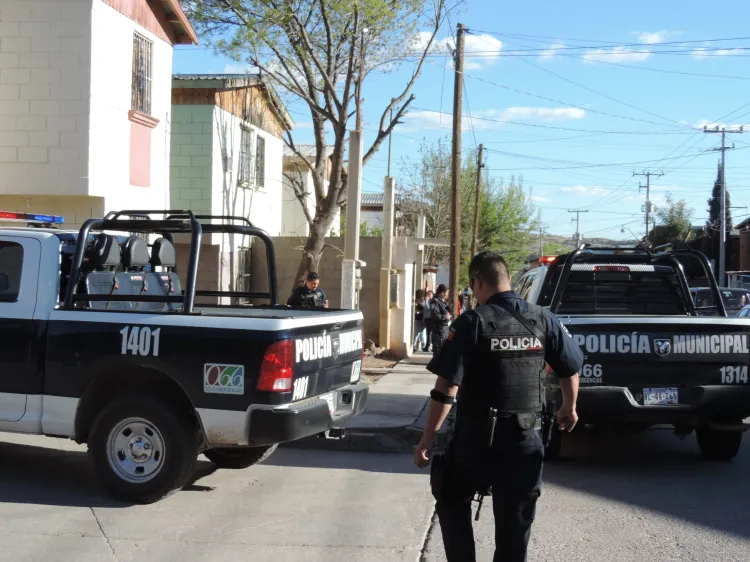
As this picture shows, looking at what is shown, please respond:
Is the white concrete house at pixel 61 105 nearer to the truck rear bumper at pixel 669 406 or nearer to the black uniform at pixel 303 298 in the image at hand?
the black uniform at pixel 303 298

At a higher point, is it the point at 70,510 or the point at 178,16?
the point at 178,16

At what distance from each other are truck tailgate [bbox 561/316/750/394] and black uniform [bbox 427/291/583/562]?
3384 mm

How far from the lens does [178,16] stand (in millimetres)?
15250

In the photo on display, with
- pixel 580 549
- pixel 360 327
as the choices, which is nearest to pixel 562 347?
pixel 580 549

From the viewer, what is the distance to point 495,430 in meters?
3.87

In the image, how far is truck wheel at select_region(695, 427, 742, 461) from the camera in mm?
7941

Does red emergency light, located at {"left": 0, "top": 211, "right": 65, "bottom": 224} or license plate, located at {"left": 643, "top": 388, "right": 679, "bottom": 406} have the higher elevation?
red emergency light, located at {"left": 0, "top": 211, "right": 65, "bottom": 224}

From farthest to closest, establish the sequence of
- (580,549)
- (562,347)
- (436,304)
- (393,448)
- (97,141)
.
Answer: (436,304) < (97,141) < (393,448) < (580,549) < (562,347)

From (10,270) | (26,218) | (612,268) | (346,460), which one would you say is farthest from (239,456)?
(612,268)

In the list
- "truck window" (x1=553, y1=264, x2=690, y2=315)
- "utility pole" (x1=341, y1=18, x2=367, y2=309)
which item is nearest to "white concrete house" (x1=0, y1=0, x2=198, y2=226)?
"utility pole" (x1=341, y1=18, x2=367, y2=309)

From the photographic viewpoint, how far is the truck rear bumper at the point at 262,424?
19.0ft

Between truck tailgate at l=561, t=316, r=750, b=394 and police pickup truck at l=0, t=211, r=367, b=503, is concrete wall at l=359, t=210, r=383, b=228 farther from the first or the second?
police pickup truck at l=0, t=211, r=367, b=503

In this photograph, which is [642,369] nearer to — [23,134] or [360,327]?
[360,327]

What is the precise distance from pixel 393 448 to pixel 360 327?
6.51 feet
